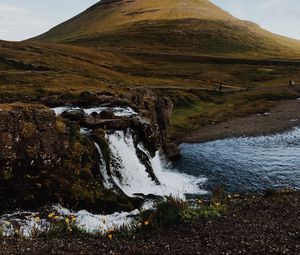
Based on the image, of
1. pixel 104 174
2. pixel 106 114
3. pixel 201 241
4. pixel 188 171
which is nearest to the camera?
pixel 201 241

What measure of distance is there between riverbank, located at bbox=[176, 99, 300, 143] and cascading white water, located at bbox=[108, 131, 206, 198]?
2045 centimetres

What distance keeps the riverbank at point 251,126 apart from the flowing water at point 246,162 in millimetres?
2317

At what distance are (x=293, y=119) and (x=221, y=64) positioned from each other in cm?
8633

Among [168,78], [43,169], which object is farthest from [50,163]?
[168,78]

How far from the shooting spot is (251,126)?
69.4 m

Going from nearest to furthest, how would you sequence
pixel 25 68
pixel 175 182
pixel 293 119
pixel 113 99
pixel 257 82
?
pixel 175 182 → pixel 113 99 → pixel 293 119 → pixel 25 68 → pixel 257 82

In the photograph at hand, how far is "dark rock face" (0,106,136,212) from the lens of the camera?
26.7 meters

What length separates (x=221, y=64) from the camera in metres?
159

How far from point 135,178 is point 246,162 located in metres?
17.5

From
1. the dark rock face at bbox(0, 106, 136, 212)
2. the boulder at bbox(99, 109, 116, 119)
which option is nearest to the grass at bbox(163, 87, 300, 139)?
the boulder at bbox(99, 109, 116, 119)

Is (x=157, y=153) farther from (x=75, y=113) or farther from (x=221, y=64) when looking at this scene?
(x=221, y=64)

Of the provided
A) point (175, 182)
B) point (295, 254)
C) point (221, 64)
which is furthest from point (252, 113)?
point (221, 64)

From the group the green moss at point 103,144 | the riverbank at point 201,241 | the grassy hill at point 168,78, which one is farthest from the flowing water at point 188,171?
the grassy hill at point 168,78

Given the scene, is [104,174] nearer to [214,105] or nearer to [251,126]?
[251,126]
